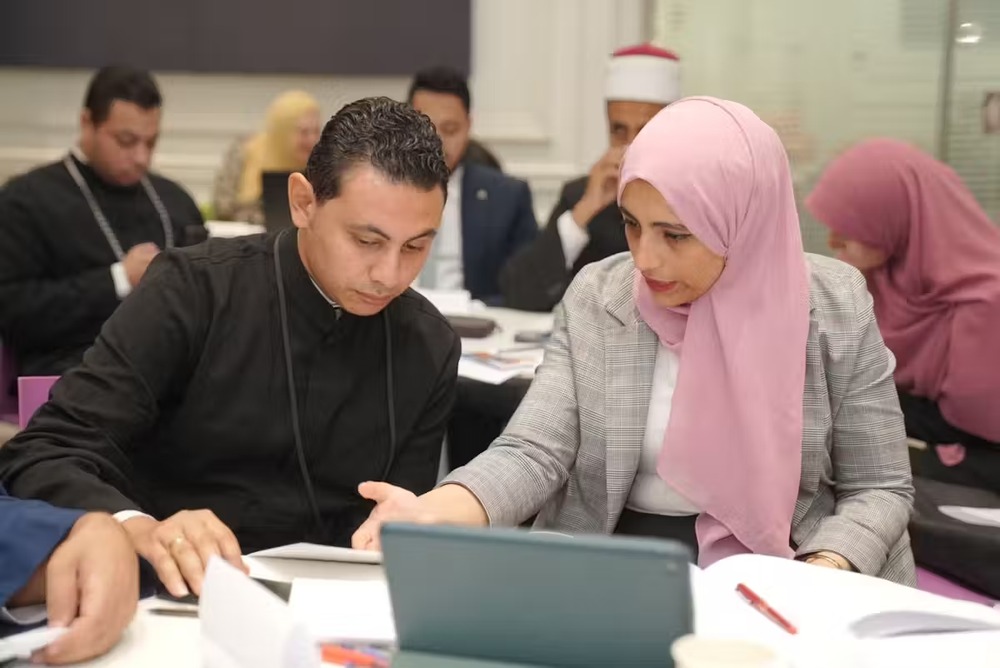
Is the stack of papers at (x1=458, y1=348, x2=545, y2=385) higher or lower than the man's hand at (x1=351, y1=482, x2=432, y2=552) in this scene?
lower

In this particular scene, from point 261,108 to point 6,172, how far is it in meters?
1.37

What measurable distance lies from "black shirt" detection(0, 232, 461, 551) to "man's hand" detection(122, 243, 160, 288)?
1.57 metres

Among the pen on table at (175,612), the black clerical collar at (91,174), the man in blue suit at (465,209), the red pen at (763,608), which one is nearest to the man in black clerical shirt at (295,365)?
the pen on table at (175,612)

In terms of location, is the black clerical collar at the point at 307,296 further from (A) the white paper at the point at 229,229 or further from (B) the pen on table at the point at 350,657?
(A) the white paper at the point at 229,229

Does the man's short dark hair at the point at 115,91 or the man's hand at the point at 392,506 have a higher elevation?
the man's short dark hair at the point at 115,91

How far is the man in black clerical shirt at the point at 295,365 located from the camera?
1780mm

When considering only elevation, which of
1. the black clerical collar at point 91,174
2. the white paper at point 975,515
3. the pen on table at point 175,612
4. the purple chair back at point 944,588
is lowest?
the purple chair back at point 944,588

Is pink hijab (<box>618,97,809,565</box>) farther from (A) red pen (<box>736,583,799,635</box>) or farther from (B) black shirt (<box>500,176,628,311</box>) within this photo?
(B) black shirt (<box>500,176,628,311</box>)

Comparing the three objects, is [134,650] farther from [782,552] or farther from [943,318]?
[943,318]

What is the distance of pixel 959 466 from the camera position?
2789 millimetres

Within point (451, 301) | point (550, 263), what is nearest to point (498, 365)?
point (451, 301)

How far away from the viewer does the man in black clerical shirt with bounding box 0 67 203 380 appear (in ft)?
10.9

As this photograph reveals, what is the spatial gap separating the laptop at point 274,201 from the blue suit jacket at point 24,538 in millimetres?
2338

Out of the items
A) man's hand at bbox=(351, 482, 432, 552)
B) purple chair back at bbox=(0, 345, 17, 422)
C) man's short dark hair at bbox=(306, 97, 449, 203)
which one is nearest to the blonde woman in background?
purple chair back at bbox=(0, 345, 17, 422)
